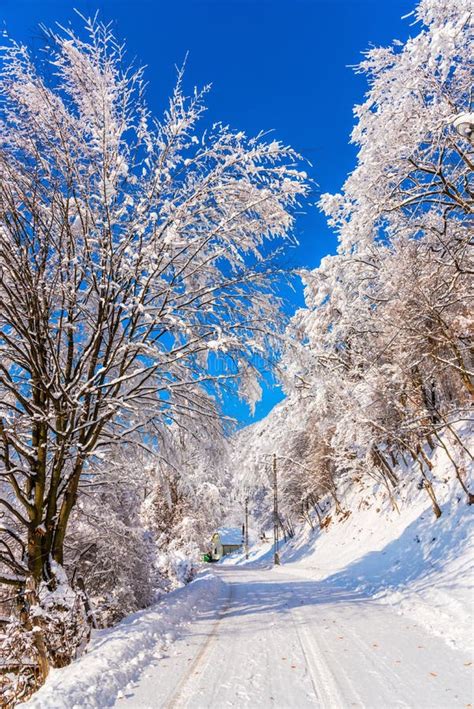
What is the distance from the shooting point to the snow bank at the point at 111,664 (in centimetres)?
354

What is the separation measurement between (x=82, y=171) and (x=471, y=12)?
6.58m

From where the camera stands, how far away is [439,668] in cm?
449

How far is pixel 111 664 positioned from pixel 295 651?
7.36 feet

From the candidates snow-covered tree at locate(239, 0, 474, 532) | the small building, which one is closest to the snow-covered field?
snow-covered tree at locate(239, 0, 474, 532)

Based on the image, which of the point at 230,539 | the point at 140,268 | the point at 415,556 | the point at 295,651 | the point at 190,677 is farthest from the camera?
the point at 230,539

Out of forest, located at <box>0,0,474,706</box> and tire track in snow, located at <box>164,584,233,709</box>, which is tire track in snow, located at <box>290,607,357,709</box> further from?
forest, located at <box>0,0,474,706</box>

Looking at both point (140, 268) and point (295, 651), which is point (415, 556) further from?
point (140, 268)

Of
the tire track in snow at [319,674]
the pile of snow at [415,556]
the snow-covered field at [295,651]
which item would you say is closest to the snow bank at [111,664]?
the snow-covered field at [295,651]

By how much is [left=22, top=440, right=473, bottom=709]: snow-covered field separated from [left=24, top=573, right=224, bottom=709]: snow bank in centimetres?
1

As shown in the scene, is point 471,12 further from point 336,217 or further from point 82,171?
point 82,171

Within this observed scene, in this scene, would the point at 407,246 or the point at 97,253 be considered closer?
the point at 97,253

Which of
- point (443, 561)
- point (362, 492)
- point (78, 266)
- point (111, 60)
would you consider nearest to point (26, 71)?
point (111, 60)

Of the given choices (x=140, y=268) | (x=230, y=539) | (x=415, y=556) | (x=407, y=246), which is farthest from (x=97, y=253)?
(x=230, y=539)

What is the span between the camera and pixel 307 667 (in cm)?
455
